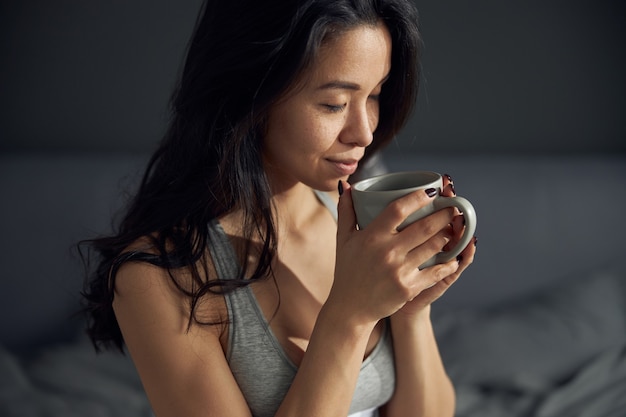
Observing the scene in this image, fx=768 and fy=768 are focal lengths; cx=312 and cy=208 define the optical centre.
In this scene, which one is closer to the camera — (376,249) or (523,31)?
(376,249)

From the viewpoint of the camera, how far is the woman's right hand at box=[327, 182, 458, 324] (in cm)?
80

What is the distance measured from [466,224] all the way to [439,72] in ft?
5.11

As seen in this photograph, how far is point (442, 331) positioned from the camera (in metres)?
1.96

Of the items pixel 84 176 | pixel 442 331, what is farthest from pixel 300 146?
pixel 84 176

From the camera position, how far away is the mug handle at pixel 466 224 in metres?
0.79

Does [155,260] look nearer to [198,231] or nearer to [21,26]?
[198,231]

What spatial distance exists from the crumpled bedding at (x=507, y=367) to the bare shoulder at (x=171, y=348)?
80cm

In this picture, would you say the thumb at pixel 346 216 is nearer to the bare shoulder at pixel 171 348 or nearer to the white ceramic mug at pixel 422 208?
the white ceramic mug at pixel 422 208

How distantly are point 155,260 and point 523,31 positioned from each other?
5.23 feet

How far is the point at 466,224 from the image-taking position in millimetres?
794

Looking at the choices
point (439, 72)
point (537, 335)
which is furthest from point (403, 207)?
point (439, 72)

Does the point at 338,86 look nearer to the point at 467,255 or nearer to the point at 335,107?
the point at 335,107

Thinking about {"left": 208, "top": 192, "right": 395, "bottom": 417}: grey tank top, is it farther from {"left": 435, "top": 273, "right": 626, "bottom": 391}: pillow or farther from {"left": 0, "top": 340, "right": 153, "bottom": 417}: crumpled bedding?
{"left": 435, "top": 273, "right": 626, "bottom": 391}: pillow

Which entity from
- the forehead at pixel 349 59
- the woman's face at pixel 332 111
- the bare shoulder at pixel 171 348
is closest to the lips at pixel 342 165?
the woman's face at pixel 332 111
